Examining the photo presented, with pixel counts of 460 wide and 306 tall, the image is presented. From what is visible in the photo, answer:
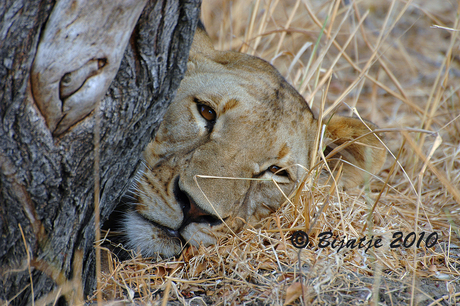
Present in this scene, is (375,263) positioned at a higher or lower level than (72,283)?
lower

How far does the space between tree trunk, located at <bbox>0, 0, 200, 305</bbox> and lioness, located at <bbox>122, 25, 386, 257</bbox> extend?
40cm

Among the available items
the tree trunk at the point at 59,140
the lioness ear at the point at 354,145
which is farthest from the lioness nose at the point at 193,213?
the lioness ear at the point at 354,145

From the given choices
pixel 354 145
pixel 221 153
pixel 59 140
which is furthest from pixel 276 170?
pixel 59 140

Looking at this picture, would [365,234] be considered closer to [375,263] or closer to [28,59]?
[375,263]

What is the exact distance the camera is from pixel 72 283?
1.86 meters

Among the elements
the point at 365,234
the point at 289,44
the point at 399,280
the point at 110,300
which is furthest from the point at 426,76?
the point at 110,300

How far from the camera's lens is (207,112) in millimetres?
2621

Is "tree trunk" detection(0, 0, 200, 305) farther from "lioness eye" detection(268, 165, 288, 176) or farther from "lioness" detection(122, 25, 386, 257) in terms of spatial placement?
"lioness eye" detection(268, 165, 288, 176)

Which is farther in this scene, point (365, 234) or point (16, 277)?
point (365, 234)

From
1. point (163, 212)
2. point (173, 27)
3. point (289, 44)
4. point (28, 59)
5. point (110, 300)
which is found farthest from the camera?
point (289, 44)

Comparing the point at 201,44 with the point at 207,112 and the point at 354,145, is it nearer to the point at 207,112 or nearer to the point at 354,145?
the point at 207,112

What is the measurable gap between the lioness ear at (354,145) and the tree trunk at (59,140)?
4.96ft

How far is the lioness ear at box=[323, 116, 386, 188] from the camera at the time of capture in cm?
296

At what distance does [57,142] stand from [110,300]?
83cm
